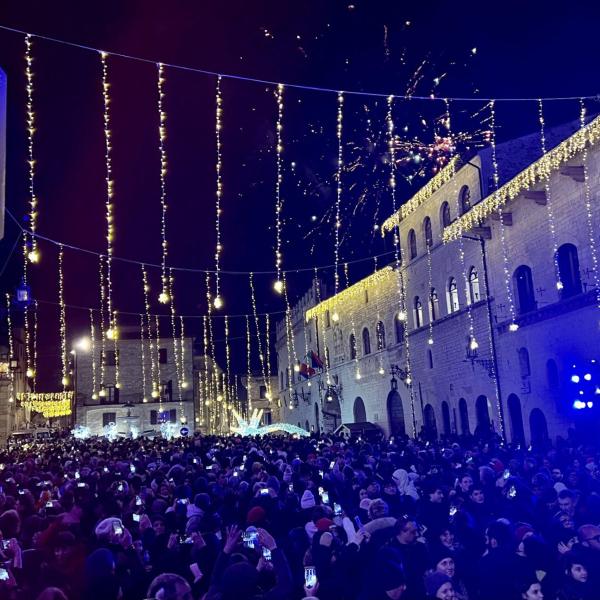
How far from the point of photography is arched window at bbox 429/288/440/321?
31.1 meters

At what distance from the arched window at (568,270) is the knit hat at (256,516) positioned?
1538cm

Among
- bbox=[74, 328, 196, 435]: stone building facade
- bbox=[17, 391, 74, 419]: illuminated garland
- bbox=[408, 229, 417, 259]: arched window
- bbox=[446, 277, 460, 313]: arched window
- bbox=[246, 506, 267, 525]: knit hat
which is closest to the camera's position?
bbox=[246, 506, 267, 525]: knit hat

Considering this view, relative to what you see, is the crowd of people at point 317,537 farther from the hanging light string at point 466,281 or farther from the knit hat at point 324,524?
the hanging light string at point 466,281

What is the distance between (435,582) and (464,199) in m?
24.9

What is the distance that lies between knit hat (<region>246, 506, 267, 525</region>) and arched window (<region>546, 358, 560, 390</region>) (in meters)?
15.6

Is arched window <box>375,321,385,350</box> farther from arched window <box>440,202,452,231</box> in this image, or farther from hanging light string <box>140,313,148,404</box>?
hanging light string <box>140,313,148,404</box>

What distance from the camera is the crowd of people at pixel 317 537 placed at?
18.4 feet

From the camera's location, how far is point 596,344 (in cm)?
1944

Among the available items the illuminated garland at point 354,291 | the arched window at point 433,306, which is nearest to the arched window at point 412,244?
the illuminated garland at point 354,291

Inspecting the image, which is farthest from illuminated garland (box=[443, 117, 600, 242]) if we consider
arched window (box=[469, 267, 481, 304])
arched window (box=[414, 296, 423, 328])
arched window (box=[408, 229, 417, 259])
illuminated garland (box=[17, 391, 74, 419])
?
illuminated garland (box=[17, 391, 74, 419])

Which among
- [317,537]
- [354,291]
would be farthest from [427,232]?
[317,537]

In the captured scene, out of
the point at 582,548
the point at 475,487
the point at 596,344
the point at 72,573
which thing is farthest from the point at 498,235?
the point at 72,573

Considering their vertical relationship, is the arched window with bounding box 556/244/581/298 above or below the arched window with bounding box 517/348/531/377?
above

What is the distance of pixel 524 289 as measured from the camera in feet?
79.3
